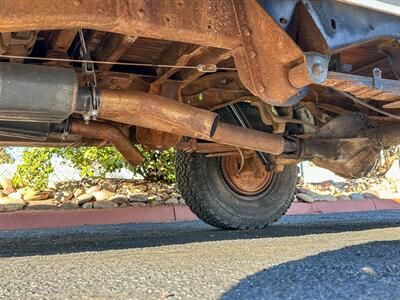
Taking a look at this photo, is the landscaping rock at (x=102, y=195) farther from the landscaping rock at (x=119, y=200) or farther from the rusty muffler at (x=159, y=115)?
the rusty muffler at (x=159, y=115)

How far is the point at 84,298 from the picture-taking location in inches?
60.4

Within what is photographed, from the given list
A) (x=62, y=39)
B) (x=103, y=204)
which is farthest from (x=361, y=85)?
(x=103, y=204)

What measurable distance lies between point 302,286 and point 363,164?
2.04 meters

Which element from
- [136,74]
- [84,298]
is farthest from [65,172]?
[84,298]

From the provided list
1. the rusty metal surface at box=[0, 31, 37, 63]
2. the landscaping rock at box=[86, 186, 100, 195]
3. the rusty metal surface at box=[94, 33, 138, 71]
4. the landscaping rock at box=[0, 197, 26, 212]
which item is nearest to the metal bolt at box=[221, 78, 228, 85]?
the rusty metal surface at box=[94, 33, 138, 71]

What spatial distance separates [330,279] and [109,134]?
1633mm

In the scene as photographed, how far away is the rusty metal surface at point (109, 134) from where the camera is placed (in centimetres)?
275

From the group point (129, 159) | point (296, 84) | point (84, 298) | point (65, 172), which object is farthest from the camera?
point (65, 172)

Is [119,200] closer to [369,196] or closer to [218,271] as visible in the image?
[218,271]

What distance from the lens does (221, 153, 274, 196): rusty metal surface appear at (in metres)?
3.93

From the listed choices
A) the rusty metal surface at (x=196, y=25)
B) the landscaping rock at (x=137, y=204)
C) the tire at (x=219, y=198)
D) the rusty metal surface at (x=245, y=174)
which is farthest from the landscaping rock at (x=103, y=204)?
the rusty metal surface at (x=196, y=25)

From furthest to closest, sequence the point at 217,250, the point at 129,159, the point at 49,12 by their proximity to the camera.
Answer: the point at 129,159 → the point at 217,250 → the point at 49,12

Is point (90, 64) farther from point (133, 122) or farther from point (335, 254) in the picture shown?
point (335, 254)

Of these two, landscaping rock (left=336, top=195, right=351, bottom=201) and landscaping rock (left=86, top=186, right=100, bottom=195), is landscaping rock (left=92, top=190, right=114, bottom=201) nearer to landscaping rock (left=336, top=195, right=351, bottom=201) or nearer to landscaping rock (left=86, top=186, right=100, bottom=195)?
landscaping rock (left=86, top=186, right=100, bottom=195)
